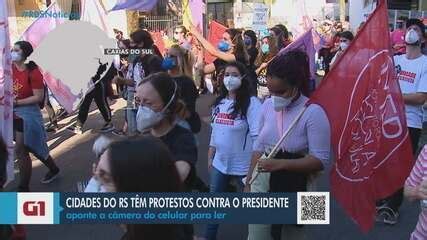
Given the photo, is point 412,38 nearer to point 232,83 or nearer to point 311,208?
point 232,83

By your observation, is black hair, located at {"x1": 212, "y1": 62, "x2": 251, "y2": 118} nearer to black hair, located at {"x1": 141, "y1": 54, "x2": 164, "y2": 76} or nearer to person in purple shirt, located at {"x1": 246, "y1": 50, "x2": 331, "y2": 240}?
person in purple shirt, located at {"x1": 246, "y1": 50, "x2": 331, "y2": 240}

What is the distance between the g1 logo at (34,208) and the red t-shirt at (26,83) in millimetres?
4138

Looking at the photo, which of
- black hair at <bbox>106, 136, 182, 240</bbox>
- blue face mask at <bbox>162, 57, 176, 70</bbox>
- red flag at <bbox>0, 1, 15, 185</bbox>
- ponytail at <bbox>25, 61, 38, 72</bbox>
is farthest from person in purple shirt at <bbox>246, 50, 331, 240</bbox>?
ponytail at <bbox>25, 61, 38, 72</bbox>

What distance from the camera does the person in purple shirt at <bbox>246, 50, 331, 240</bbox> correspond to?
3289mm

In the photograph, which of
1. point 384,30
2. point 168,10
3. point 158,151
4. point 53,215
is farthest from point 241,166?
point 168,10

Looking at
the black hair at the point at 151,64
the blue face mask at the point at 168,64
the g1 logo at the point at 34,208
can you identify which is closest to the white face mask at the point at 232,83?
the blue face mask at the point at 168,64

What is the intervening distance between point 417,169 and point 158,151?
1.63 metres

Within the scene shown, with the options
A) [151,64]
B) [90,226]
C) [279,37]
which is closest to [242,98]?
[90,226]

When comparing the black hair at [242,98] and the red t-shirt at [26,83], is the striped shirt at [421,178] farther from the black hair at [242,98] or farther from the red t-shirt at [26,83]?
the red t-shirt at [26,83]

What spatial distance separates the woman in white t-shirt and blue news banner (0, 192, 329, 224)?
1.85 m

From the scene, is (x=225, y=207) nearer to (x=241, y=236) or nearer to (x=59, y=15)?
(x=241, y=236)

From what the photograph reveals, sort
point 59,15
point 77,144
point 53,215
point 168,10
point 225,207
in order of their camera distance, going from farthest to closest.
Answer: point 168,10, point 77,144, point 59,15, point 53,215, point 225,207

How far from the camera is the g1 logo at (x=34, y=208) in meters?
2.54

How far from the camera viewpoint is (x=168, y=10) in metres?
23.9
